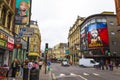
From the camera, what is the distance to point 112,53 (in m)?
57.5

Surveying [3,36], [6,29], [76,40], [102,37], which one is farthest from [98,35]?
[3,36]

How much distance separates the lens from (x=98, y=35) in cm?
5797

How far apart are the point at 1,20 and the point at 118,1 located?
32.6 m

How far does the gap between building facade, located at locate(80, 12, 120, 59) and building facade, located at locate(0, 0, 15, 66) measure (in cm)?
3981

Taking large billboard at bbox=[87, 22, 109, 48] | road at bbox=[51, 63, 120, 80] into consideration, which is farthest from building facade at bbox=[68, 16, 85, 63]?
road at bbox=[51, 63, 120, 80]

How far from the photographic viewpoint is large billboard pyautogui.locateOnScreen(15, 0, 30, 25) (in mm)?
20266

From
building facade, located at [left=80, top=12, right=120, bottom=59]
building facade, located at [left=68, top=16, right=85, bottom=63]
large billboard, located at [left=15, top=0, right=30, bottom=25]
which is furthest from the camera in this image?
building facade, located at [left=68, top=16, right=85, bottom=63]

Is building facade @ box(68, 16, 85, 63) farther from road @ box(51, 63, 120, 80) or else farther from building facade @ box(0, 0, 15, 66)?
building facade @ box(0, 0, 15, 66)

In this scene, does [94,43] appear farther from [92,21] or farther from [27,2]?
[27,2]

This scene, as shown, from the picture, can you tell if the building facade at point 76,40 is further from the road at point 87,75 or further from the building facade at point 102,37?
the road at point 87,75

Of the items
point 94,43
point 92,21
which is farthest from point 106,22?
point 94,43

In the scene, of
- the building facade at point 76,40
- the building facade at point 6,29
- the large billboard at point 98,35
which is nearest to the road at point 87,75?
the building facade at point 6,29

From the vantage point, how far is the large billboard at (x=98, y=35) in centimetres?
5759

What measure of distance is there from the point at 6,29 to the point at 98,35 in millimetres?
43283
